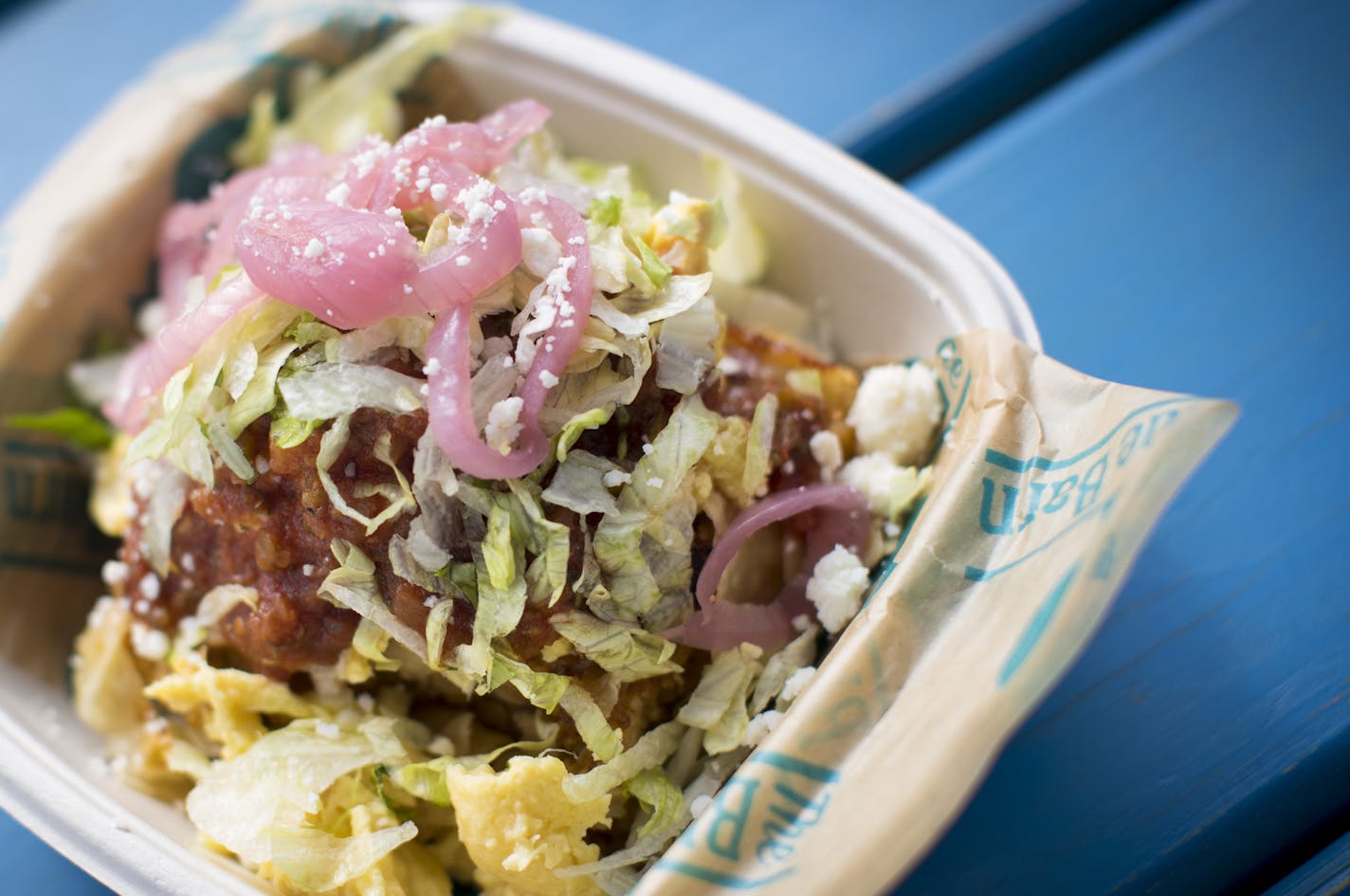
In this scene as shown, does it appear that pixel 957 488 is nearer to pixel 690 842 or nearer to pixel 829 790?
pixel 829 790

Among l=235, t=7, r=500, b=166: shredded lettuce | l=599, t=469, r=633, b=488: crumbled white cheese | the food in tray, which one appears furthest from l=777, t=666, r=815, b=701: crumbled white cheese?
l=235, t=7, r=500, b=166: shredded lettuce

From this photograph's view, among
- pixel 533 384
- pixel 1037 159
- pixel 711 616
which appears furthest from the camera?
pixel 1037 159

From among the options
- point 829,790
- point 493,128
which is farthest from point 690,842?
point 493,128

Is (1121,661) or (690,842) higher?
(690,842)

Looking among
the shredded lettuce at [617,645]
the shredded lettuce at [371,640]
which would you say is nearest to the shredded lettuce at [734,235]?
the shredded lettuce at [617,645]

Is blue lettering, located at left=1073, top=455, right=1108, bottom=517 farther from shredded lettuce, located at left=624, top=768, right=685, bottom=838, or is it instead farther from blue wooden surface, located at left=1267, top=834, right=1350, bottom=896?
blue wooden surface, located at left=1267, top=834, right=1350, bottom=896
